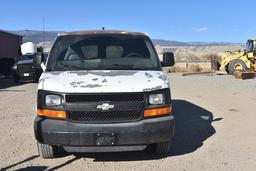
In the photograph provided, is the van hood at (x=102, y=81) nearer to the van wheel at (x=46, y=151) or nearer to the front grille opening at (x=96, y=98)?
the front grille opening at (x=96, y=98)

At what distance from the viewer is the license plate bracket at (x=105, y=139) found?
21.4ft

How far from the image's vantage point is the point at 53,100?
6.62m

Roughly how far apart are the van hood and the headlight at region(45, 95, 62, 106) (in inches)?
4.0

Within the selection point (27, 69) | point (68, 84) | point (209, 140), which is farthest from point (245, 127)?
point (27, 69)

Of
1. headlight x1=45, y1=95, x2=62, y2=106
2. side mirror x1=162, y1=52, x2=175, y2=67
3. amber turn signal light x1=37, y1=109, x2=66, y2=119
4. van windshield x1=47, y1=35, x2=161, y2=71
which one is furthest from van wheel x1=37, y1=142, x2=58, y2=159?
side mirror x1=162, y1=52, x2=175, y2=67

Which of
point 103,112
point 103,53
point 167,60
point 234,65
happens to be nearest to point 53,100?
point 103,112

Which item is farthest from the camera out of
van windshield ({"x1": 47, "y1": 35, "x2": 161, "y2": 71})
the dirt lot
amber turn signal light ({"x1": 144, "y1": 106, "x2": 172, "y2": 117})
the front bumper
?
van windshield ({"x1": 47, "y1": 35, "x2": 161, "y2": 71})

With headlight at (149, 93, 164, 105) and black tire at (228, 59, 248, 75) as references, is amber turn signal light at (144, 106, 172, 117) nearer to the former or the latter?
headlight at (149, 93, 164, 105)

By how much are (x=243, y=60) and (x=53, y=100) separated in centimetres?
3055

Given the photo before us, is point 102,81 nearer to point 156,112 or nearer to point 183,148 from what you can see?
point 156,112

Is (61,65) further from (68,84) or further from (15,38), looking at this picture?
Answer: (15,38)

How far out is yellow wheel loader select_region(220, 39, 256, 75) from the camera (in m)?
35.2

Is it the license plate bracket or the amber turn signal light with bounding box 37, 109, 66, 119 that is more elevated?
the amber turn signal light with bounding box 37, 109, 66, 119

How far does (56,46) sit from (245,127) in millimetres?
4601
